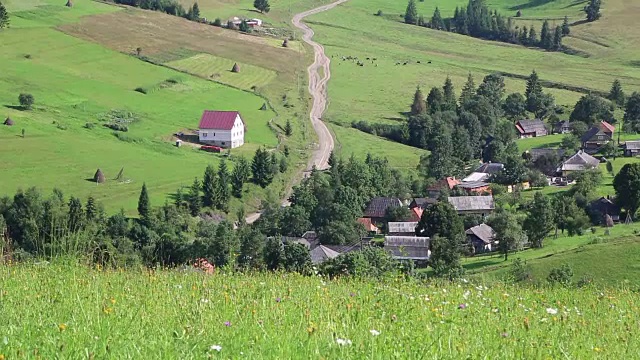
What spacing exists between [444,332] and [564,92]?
353ft

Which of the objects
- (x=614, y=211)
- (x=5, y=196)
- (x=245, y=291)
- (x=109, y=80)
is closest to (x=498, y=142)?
(x=614, y=211)

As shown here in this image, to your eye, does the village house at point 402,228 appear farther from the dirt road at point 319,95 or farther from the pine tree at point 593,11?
the pine tree at point 593,11

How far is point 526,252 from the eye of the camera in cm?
4878

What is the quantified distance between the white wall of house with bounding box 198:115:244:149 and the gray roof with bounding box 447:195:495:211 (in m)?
21.3

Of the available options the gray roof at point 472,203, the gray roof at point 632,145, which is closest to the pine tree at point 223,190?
the gray roof at point 472,203

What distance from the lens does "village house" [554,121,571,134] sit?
9450cm

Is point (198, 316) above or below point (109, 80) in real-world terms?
above


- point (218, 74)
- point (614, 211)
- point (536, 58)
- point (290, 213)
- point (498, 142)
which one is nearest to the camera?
point (290, 213)

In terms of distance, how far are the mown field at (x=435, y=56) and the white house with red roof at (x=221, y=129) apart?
51.9 feet

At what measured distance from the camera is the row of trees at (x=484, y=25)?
146875mm

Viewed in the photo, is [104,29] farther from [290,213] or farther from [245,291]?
[245,291]

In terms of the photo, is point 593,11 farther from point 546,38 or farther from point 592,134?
point 592,134

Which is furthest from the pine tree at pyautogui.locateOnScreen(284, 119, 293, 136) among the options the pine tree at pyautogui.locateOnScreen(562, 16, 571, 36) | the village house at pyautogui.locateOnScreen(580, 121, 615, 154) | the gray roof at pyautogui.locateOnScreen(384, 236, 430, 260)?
the pine tree at pyautogui.locateOnScreen(562, 16, 571, 36)

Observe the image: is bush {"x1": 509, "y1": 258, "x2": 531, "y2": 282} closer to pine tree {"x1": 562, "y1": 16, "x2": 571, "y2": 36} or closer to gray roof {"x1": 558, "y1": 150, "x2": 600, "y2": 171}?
gray roof {"x1": 558, "y1": 150, "x2": 600, "y2": 171}
